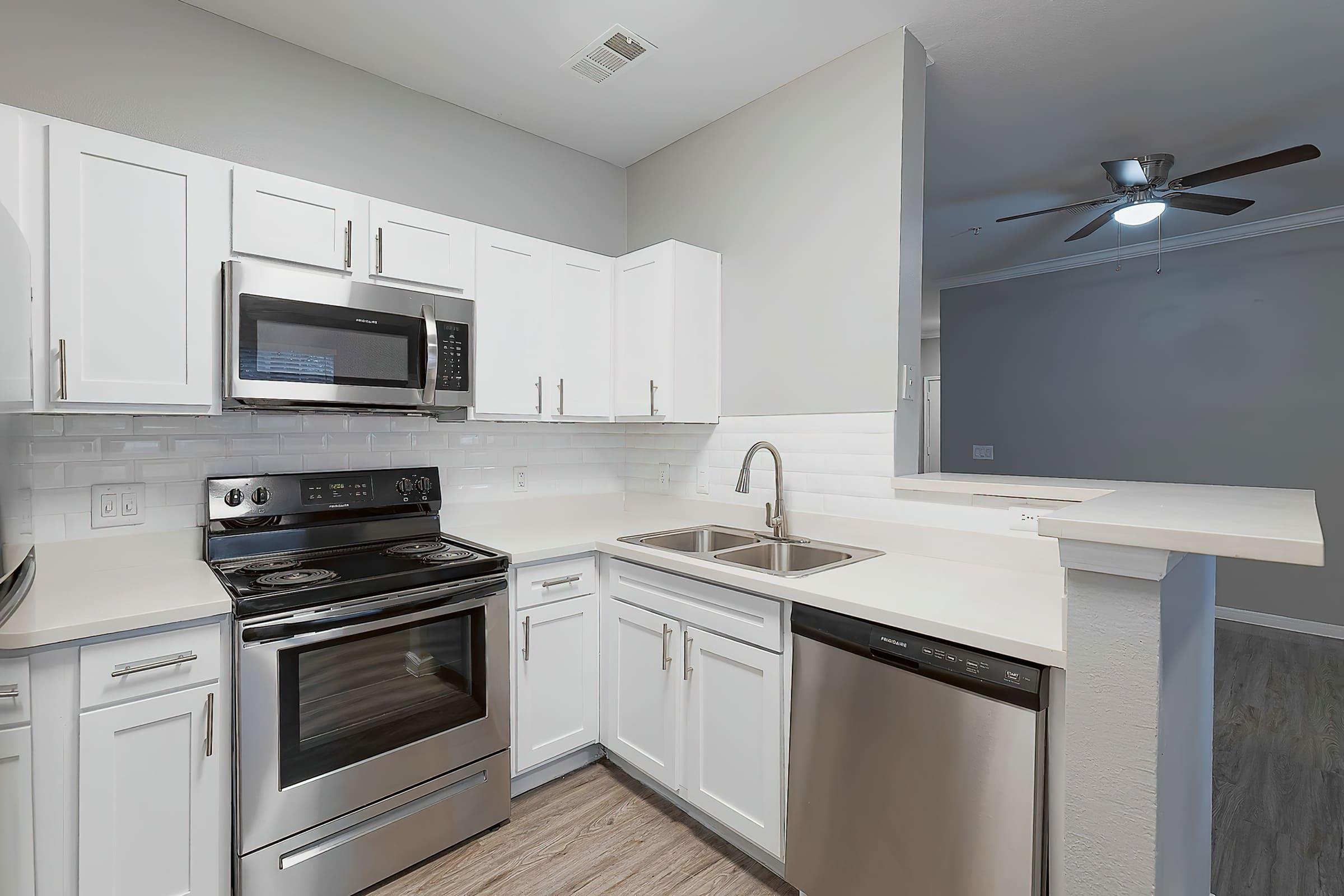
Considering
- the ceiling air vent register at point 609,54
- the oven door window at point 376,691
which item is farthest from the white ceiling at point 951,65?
the oven door window at point 376,691

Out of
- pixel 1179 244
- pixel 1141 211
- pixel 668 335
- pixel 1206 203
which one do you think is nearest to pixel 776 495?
pixel 668 335

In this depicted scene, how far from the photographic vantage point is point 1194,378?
4.59 meters

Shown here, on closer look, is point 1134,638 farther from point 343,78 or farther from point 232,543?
point 343,78

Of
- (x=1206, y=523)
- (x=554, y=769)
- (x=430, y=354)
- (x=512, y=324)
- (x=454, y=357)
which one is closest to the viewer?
(x=1206, y=523)

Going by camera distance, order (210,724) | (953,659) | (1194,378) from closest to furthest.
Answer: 1. (953,659)
2. (210,724)
3. (1194,378)

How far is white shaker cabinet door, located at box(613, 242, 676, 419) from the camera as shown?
8.99ft

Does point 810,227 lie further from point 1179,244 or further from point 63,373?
point 1179,244

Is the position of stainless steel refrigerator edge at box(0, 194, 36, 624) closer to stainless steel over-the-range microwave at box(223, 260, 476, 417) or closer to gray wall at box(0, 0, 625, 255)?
stainless steel over-the-range microwave at box(223, 260, 476, 417)

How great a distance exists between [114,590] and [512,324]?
4.87 ft

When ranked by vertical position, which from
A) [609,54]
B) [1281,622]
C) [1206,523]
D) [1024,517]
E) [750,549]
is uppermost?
[609,54]

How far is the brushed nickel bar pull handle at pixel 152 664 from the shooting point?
1.46 m

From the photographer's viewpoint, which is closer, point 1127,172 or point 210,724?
point 210,724

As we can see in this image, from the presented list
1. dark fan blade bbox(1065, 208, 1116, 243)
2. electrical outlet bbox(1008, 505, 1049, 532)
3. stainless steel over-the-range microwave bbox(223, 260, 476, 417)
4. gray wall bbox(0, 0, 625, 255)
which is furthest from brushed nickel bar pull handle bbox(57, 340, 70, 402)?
dark fan blade bbox(1065, 208, 1116, 243)

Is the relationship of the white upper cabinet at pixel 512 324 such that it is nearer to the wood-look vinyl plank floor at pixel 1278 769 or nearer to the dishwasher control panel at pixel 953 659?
the dishwasher control panel at pixel 953 659
